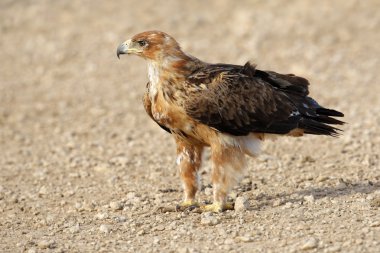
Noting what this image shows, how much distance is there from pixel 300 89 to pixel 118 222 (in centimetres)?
255

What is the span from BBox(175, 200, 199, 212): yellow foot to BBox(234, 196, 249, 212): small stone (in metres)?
0.50

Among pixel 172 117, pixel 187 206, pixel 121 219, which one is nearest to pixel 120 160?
pixel 187 206

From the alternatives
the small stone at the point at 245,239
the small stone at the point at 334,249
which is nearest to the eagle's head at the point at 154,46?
the small stone at the point at 245,239

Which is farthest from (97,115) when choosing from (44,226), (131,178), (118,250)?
(118,250)

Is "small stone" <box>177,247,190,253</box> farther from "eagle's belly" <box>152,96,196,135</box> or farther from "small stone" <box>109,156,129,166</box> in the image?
"small stone" <box>109,156,129,166</box>

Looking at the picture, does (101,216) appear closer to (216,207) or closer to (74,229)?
(74,229)

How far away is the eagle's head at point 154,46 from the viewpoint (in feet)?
28.4

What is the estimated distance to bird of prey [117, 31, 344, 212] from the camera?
27.6 ft

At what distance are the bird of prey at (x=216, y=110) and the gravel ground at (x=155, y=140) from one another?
493mm

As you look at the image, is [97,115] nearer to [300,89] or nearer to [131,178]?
[131,178]

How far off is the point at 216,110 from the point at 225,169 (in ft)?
2.12

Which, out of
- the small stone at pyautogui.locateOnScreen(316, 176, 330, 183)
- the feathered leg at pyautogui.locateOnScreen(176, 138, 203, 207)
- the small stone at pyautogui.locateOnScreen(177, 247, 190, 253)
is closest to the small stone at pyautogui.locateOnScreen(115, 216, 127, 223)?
the feathered leg at pyautogui.locateOnScreen(176, 138, 203, 207)

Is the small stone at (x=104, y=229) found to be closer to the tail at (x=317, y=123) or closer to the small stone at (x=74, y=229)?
the small stone at (x=74, y=229)

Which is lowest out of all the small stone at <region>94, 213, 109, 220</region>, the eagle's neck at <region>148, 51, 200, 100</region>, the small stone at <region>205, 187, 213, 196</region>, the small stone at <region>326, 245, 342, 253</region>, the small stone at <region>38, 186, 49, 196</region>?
the small stone at <region>326, 245, 342, 253</region>
